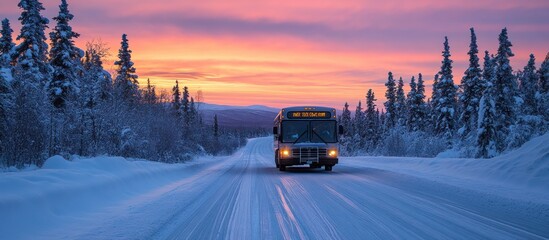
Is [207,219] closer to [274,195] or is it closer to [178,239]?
[178,239]

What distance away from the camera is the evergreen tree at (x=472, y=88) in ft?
148

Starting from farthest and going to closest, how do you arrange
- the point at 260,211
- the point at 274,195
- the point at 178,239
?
the point at 274,195 < the point at 260,211 < the point at 178,239

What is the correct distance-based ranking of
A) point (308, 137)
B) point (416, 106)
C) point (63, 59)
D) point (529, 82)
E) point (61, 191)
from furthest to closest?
1. point (416, 106)
2. point (529, 82)
3. point (63, 59)
4. point (308, 137)
5. point (61, 191)

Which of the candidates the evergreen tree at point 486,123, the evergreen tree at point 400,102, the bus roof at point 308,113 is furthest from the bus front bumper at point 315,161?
the evergreen tree at point 400,102

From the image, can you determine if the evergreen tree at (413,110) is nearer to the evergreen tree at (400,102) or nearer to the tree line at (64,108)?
the evergreen tree at (400,102)

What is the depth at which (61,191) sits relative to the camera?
339 inches

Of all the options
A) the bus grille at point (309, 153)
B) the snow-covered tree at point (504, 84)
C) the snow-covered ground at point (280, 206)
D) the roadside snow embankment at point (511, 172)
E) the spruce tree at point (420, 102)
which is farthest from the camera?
the spruce tree at point (420, 102)

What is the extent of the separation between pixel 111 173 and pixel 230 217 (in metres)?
6.05

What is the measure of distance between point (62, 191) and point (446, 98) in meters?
49.8

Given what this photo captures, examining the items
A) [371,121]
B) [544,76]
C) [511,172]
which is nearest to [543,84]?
[544,76]

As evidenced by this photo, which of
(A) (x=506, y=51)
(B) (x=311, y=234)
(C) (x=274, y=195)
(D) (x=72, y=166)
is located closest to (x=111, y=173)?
(D) (x=72, y=166)

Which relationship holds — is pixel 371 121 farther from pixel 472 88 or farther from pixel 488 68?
pixel 488 68

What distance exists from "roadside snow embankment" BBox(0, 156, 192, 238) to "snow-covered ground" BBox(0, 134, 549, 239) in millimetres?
24

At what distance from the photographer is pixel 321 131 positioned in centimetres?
2109
